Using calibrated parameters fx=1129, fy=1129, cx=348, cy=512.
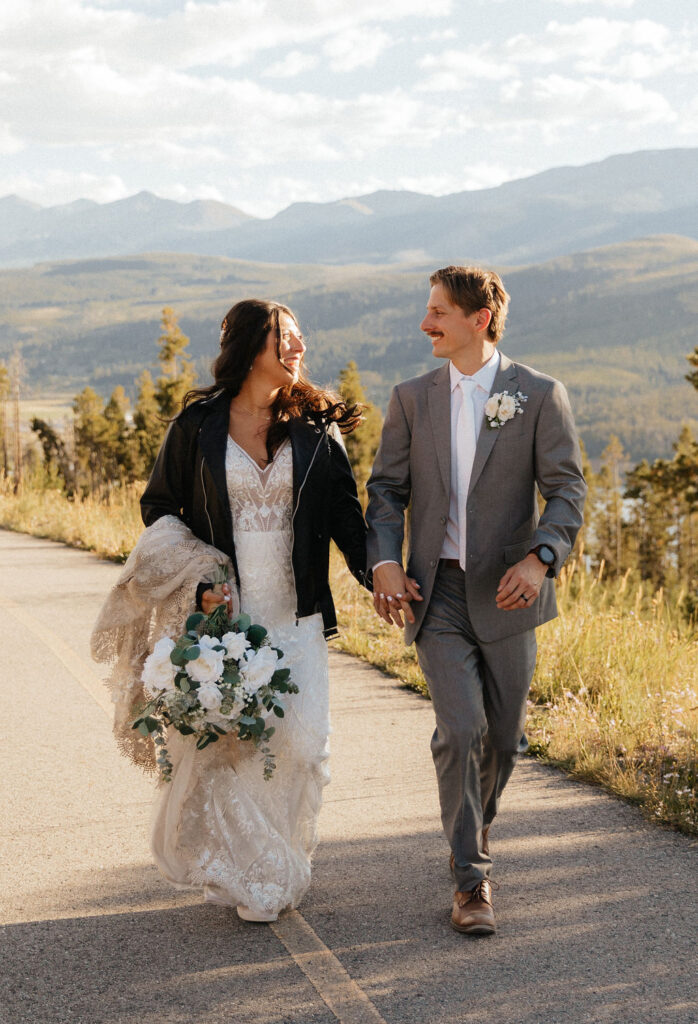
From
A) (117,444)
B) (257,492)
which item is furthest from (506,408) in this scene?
(117,444)

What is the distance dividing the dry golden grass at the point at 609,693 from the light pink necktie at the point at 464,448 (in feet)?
6.03

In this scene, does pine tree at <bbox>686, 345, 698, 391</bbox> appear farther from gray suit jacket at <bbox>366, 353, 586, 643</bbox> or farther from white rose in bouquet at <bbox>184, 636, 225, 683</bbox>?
white rose in bouquet at <bbox>184, 636, 225, 683</bbox>

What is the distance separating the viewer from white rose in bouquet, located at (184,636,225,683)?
12.8 feet

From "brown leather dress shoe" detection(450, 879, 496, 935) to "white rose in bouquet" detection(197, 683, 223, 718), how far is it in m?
1.15

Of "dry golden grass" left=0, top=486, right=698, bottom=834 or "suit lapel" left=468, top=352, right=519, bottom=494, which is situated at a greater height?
"suit lapel" left=468, top=352, right=519, bottom=494

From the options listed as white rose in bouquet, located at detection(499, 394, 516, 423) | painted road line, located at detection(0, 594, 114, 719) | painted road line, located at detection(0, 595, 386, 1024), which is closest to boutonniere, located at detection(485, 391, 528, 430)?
white rose in bouquet, located at detection(499, 394, 516, 423)

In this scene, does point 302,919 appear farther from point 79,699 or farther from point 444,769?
point 79,699

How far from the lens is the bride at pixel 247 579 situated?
13.7 feet

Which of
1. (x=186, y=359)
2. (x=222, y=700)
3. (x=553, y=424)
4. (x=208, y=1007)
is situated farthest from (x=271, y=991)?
(x=186, y=359)

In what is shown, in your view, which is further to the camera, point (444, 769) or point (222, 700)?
point (444, 769)

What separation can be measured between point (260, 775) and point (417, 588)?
36.0 inches

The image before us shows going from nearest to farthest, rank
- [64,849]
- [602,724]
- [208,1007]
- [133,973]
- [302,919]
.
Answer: [208,1007] < [133,973] < [302,919] < [64,849] < [602,724]

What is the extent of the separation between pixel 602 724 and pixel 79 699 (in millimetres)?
3440

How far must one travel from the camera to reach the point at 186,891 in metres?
4.49
